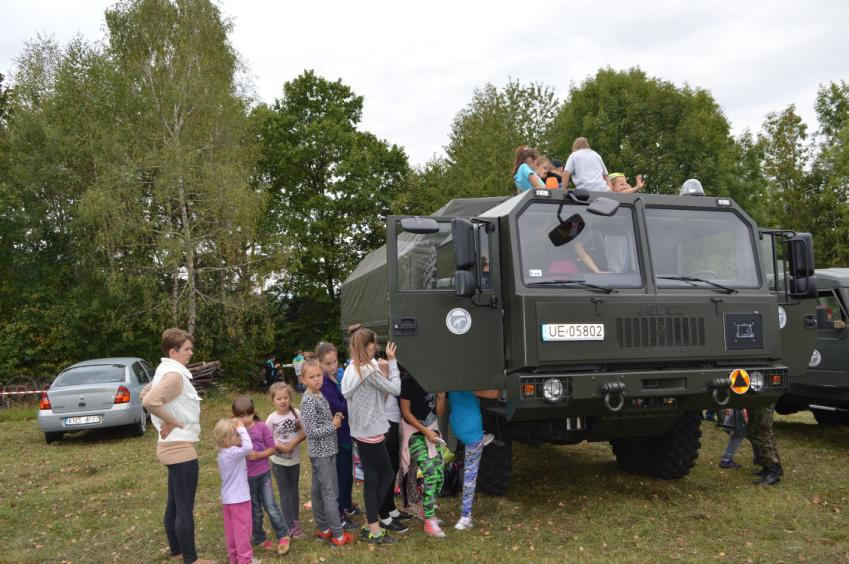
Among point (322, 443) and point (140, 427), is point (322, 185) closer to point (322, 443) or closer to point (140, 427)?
point (140, 427)

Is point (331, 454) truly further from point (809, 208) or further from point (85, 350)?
point (809, 208)

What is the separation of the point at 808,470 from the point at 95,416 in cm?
1070

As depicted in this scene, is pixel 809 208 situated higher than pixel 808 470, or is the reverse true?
pixel 809 208

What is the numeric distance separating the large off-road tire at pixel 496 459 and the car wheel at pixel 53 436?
9135mm

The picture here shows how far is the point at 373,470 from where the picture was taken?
5.61 meters

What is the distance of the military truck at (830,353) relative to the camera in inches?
356

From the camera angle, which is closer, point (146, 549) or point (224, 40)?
point (146, 549)

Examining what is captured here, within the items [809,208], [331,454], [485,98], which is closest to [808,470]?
[331,454]

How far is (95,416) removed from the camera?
1198cm

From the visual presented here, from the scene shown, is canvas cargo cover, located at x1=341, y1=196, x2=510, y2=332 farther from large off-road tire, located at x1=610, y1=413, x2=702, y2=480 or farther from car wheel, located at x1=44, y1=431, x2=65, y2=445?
car wheel, located at x1=44, y1=431, x2=65, y2=445

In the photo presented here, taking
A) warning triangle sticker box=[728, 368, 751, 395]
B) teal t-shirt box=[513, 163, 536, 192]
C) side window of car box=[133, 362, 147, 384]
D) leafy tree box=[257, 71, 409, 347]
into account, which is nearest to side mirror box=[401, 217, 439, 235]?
teal t-shirt box=[513, 163, 536, 192]

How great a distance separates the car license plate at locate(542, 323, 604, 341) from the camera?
217 inches

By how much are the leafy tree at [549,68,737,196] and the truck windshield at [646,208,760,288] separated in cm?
2317

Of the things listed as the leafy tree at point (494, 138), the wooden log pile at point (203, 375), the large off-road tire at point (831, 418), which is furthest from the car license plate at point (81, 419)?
the leafy tree at point (494, 138)
